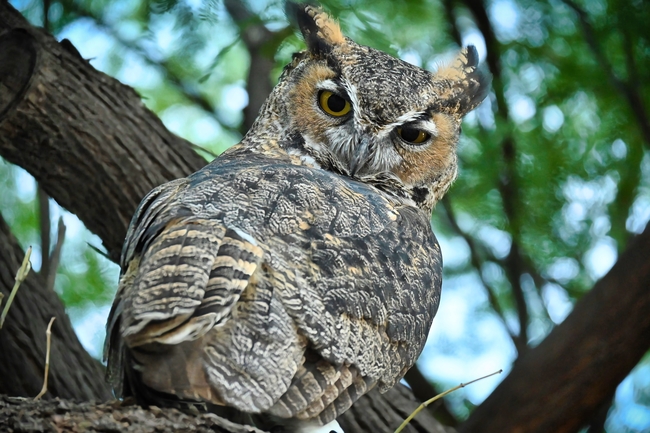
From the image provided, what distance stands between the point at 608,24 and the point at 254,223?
251 centimetres

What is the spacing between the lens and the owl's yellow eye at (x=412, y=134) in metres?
2.41

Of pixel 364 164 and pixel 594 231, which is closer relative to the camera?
pixel 364 164

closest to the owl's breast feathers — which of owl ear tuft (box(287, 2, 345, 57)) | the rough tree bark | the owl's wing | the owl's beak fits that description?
the owl's wing

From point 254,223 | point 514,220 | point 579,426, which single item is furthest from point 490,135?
point 254,223

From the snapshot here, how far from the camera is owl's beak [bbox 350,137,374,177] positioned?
2.35 metres

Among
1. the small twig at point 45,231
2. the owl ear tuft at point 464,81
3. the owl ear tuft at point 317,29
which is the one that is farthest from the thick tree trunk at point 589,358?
the small twig at point 45,231

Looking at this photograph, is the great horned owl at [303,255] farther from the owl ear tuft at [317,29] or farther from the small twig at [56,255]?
the small twig at [56,255]

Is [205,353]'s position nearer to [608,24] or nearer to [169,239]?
[169,239]

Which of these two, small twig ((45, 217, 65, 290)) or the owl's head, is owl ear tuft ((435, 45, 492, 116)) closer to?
the owl's head

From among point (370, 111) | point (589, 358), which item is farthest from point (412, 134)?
point (589, 358)

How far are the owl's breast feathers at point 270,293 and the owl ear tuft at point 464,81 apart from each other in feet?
2.13

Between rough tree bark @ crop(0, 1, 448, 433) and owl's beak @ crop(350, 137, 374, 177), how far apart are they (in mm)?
955

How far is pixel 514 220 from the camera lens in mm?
3836

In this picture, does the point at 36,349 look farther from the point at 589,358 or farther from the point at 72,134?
the point at 589,358
